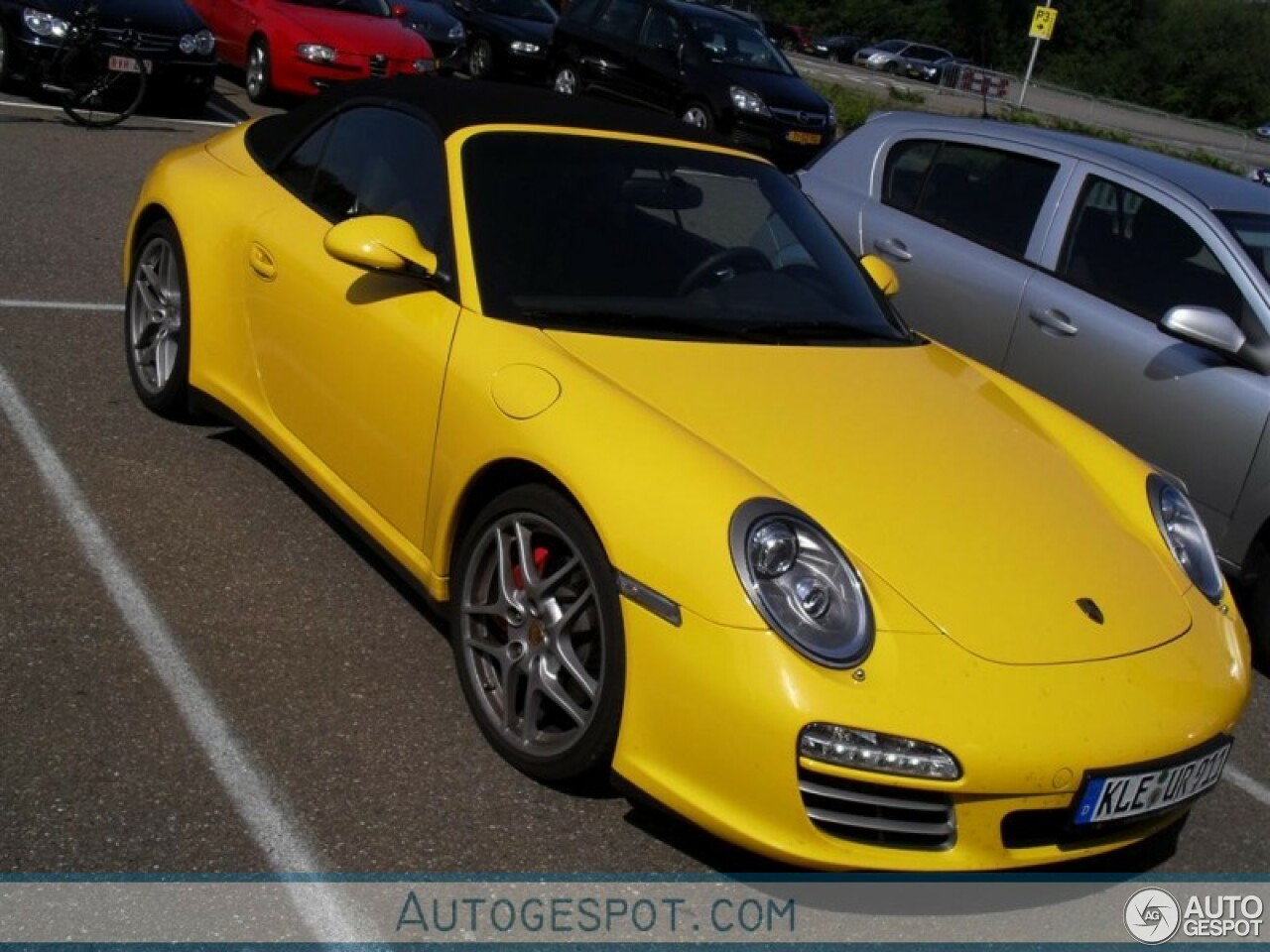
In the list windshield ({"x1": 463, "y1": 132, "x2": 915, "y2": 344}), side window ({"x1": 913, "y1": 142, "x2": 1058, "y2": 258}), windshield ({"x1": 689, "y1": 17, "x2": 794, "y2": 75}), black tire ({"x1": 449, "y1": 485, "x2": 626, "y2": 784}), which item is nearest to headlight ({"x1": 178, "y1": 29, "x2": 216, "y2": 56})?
windshield ({"x1": 689, "y1": 17, "x2": 794, "y2": 75})

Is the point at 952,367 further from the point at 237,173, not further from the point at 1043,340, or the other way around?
the point at 237,173

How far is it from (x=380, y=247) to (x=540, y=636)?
1.22 m

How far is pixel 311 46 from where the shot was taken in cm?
1559

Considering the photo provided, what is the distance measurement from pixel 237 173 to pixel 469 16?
16262 mm

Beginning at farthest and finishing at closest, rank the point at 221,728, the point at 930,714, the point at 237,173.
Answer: the point at 237,173
the point at 221,728
the point at 930,714

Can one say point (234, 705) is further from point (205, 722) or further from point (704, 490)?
point (704, 490)

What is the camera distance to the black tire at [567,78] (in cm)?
1823

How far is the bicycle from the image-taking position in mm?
13162

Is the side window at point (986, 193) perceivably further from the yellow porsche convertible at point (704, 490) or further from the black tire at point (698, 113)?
the black tire at point (698, 113)

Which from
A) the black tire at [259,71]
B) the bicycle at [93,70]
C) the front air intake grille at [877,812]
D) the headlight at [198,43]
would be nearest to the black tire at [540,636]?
the front air intake grille at [877,812]

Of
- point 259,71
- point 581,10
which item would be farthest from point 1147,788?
point 581,10

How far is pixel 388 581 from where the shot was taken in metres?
4.92

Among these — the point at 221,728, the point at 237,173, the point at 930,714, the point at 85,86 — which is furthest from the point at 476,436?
the point at 85,86

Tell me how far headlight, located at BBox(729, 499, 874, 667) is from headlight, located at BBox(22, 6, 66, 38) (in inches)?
450
